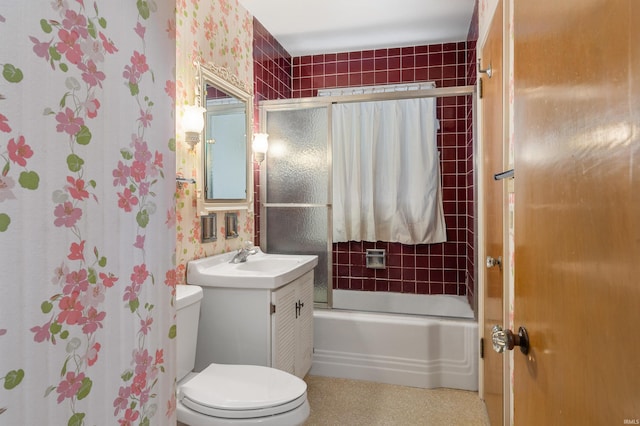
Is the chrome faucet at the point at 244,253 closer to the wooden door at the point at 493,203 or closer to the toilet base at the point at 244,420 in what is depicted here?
the toilet base at the point at 244,420

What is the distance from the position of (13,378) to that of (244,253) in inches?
77.5

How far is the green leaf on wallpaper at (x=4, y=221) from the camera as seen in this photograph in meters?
0.48

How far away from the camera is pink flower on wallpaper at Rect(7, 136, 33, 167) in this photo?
0.48 meters

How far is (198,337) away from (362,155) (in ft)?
7.02

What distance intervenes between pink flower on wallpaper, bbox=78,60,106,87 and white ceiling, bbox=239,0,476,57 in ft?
7.83

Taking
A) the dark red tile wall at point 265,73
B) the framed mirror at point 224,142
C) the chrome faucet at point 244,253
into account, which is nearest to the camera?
the framed mirror at point 224,142

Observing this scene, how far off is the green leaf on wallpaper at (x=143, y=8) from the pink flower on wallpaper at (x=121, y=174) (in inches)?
11.1

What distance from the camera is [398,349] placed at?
2578mm

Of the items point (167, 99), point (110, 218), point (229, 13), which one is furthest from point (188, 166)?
point (110, 218)

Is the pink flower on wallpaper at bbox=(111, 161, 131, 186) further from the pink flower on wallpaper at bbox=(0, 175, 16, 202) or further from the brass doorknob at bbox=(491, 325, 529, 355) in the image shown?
the brass doorknob at bbox=(491, 325, 529, 355)

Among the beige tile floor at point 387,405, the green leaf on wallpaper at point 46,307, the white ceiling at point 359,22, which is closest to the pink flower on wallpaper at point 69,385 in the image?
the green leaf on wallpaper at point 46,307

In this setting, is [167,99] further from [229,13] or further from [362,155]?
[362,155]

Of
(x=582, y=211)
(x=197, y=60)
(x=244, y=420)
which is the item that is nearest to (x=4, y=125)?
(x=582, y=211)

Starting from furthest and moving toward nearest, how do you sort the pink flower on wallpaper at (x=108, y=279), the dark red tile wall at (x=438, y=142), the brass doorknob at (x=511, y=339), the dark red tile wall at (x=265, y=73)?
the dark red tile wall at (x=438, y=142)
the dark red tile wall at (x=265, y=73)
the brass doorknob at (x=511, y=339)
the pink flower on wallpaper at (x=108, y=279)
